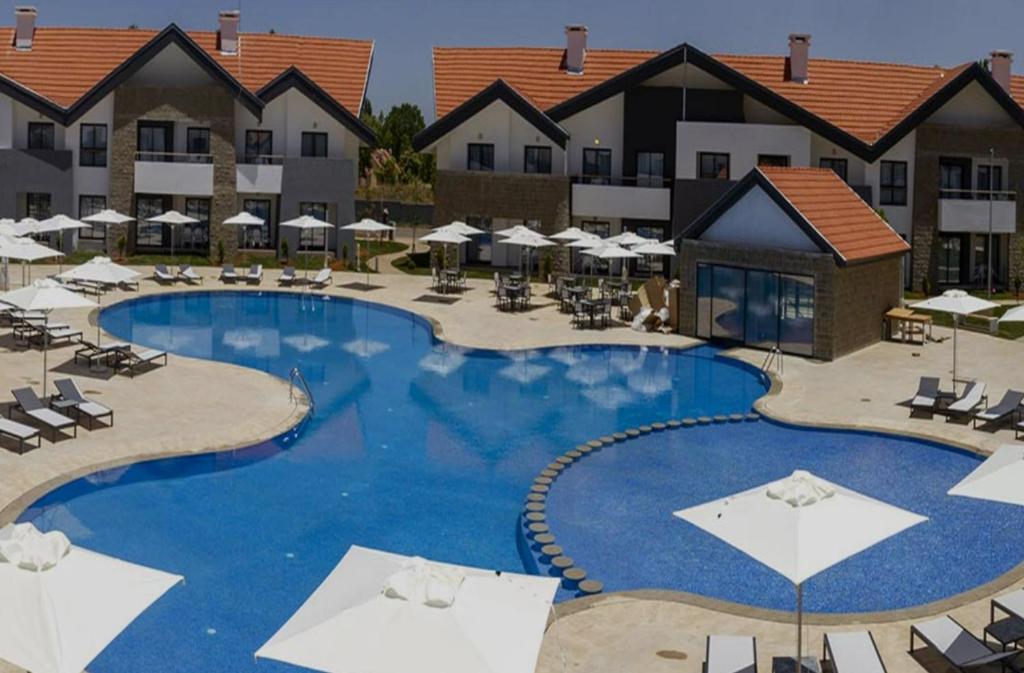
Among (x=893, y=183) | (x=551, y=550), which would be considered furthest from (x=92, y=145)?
(x=551, y=550)

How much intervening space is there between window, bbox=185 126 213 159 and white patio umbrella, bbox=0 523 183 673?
3910cm

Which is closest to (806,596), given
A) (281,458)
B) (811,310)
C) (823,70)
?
(281,458)

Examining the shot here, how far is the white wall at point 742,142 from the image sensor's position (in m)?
45.3

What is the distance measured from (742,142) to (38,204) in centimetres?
2842

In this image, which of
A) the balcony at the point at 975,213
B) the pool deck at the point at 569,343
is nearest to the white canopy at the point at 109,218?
the pool deck at the point at 569,343

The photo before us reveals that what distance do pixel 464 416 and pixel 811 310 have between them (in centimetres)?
1082

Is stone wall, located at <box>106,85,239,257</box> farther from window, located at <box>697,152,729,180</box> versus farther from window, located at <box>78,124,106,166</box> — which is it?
window, located at <box>697,152,729,180</box>

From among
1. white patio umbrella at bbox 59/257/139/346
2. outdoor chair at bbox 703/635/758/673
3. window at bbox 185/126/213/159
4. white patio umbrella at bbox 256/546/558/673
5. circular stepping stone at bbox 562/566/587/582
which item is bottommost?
circular stepping stone at bbox 562/566/587/582

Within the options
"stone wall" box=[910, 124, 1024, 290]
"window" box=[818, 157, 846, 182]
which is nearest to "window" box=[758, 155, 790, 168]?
"window" box=[818, 157, 846, 182]

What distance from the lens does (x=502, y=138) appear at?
47.6 metres

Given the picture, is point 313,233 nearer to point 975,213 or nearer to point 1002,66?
point 975,213

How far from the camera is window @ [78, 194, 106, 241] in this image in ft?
157

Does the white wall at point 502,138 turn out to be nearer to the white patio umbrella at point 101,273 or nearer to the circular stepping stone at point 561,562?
the white patio umbrella at point 101,273

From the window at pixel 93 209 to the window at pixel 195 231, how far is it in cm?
294
